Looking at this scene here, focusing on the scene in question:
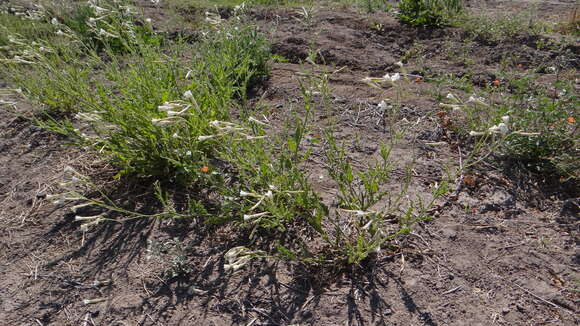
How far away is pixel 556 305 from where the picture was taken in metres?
1.67

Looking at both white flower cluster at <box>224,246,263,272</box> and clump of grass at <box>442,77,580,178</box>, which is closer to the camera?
white flower cluster at <box>224,246,263,272</box>

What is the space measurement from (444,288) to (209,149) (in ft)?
5.69

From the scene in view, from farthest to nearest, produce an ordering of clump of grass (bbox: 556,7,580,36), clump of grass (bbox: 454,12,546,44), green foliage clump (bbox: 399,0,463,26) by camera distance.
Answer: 1. green foliage clump (bbox: 399,0,463,26)
2. clump of grass (bbox: 556,7,580,36)
3. clump of grass (bbox: 454,12,546,44)

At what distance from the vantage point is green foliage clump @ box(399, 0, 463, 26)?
4.22 meters

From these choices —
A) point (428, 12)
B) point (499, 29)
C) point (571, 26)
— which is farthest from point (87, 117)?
point (571, 26)

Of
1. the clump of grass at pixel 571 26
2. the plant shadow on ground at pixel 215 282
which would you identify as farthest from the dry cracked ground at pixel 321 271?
the clump of grass at pixel 571 26

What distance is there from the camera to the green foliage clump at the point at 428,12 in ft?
13.8

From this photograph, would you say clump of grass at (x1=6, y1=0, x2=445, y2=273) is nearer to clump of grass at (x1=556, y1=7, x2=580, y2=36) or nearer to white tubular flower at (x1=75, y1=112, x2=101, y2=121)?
white tubular flower at (x1=75, y1=112, x2=101, y2=121)

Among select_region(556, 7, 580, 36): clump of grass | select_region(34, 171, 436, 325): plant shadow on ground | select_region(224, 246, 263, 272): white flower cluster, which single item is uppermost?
select_region(556, 7, 580, 36): clump of grass

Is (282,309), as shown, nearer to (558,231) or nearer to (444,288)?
(444,288)

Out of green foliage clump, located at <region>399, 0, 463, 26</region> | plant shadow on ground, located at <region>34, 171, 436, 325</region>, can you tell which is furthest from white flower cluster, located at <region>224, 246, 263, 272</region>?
green foliage clump, located at <region>399, 0, 463, 26</region>

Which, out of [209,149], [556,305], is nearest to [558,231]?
[556,305]

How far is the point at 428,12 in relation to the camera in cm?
421

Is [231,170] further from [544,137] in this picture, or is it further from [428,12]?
[428,12]
